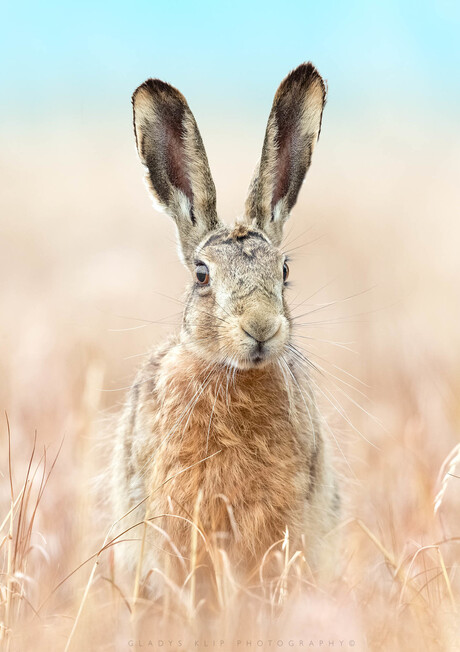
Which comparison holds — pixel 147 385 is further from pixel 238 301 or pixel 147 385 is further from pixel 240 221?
pixel 240 221

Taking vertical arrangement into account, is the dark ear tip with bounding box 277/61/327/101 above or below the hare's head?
above

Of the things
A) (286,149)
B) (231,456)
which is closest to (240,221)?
(286,149)

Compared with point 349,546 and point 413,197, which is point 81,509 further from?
point 413,197

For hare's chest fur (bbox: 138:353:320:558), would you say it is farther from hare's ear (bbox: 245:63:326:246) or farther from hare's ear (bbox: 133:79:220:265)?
hare's ear (bbox: 245:63:326:246)

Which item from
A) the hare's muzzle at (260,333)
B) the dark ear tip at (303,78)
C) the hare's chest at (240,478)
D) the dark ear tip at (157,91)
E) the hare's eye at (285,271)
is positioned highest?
the dark ear tip at (303,78)

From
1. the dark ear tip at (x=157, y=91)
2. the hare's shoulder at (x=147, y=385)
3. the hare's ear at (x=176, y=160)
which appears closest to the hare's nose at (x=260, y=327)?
the hare's shoulder at (x=147, y=385)

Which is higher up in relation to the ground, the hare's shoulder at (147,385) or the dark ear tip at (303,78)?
the dark ear tip at (303,78)

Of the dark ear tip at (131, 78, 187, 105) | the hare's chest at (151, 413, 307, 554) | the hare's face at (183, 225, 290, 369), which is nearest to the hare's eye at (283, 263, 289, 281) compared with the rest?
the hare's face at (183, 225, 290, 369)

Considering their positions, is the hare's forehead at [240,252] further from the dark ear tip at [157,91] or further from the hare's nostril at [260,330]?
the dark ear tip at [157,91]
